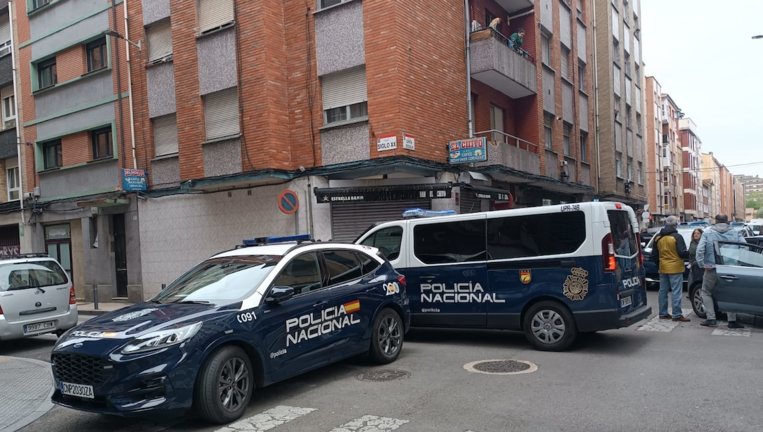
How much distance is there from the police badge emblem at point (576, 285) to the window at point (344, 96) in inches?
317

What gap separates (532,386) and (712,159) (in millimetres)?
97704

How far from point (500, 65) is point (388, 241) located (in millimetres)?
9155

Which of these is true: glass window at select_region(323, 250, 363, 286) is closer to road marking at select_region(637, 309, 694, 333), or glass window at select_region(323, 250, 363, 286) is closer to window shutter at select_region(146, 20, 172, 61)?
road marking at select_region(637, 309, 694, 333)

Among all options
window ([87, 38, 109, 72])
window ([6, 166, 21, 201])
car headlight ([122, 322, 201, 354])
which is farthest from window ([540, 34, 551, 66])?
window ([6, 166, 21, 201])

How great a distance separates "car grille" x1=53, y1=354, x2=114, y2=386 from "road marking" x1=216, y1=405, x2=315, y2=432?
110 centimetres

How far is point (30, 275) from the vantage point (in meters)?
10.5

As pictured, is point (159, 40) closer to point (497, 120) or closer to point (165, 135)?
point (165, 135)

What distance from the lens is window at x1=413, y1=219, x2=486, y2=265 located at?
Answer: 8.55 m

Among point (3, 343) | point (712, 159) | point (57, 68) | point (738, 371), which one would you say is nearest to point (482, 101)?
point (738, 371)

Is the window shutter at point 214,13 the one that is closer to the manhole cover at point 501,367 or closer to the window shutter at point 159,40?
the window shutter at point 159,40

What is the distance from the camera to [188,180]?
53.4 ft

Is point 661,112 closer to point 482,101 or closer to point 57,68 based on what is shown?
point 482,101

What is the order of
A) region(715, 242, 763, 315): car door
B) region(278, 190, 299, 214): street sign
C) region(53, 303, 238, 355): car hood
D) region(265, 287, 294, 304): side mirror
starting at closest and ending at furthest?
region(53, 303, 238, 355): car hood → region(265, 287, 294, 304): side mirror → region(715, 242, 763, 315): car door → region(278, 190, 299, 214): street sign

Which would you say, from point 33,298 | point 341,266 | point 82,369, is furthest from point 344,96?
point 82,369
